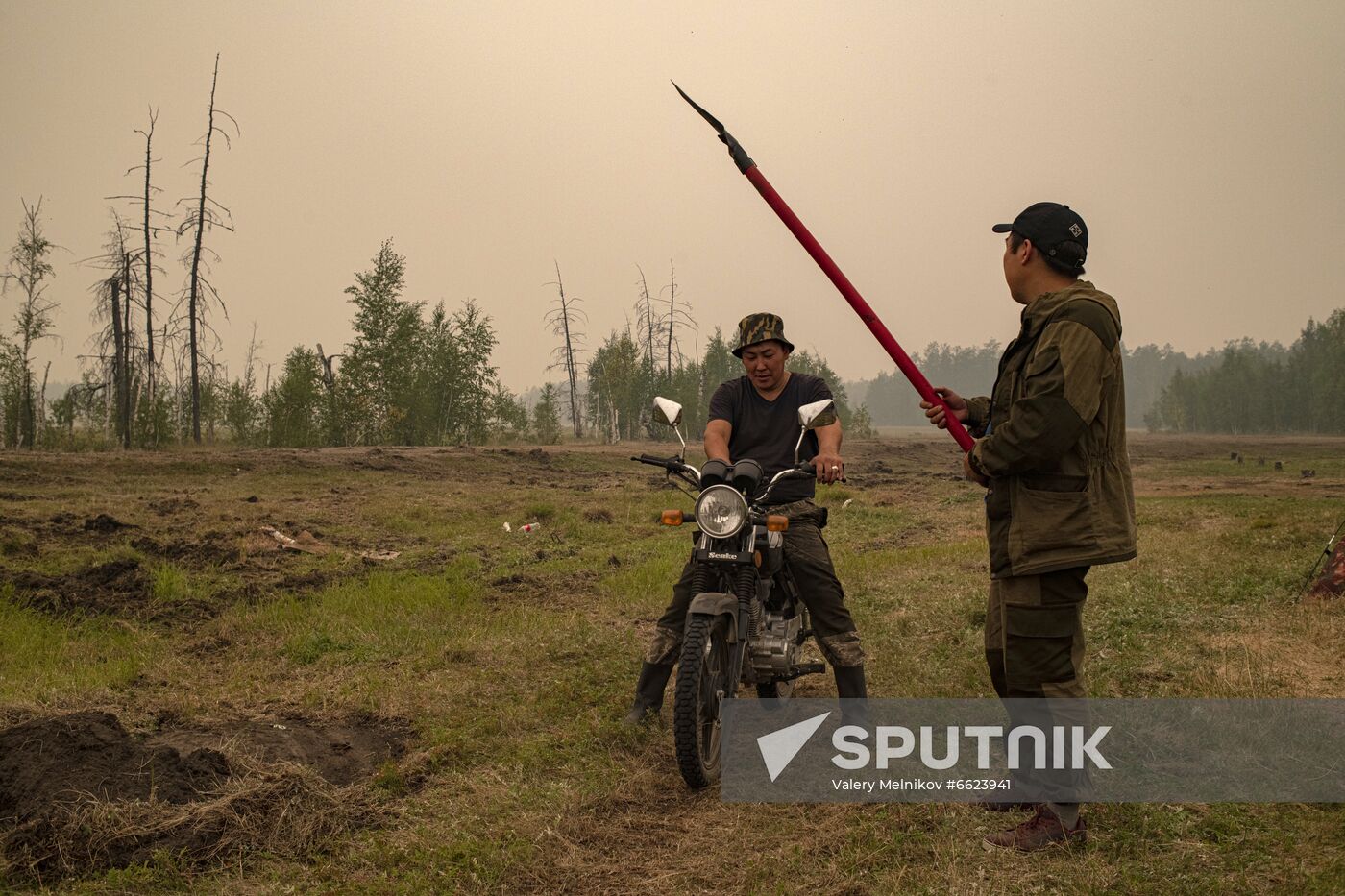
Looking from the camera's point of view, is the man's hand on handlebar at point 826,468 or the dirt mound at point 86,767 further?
the man's hand on handlebar at point 826,468

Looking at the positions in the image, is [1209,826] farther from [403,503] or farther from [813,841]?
[403,503]

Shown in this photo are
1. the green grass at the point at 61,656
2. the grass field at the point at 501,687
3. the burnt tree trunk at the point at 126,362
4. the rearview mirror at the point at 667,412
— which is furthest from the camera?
the burnt tree trunk at the point at 126,362

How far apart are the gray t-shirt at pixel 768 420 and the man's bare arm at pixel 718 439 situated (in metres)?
0.04

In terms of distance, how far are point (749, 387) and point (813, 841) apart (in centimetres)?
278

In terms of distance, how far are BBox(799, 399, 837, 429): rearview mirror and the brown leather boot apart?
85.9 inches

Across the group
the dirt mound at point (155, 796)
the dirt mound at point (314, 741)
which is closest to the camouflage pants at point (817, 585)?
the dirt mound at point (314, 741)

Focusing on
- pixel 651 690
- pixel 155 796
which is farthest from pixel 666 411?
pixel 155 796

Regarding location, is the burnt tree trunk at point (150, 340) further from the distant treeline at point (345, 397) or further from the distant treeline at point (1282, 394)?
the distant treeline at point (1282, 394)

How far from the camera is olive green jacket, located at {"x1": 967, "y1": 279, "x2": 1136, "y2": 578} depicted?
3.79 meters

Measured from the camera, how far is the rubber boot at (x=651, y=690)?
233 inches

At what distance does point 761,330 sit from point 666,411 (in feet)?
2.72

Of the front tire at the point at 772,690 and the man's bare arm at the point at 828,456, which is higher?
the man's bare arm at the point at 828,456

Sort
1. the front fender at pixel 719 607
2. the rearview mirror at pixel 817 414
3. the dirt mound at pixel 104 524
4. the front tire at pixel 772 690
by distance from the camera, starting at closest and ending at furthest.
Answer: the front fender at pixel 719 607 < the rearview mirror at pixel 817 414 < the front tire at pixel 772 690 < the dirt mound at pixel 104 524

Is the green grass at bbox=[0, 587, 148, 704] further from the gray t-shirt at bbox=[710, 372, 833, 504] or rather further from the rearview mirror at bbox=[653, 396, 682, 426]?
the gray t-shirt at bbox=[710, 372, 833, 504]
